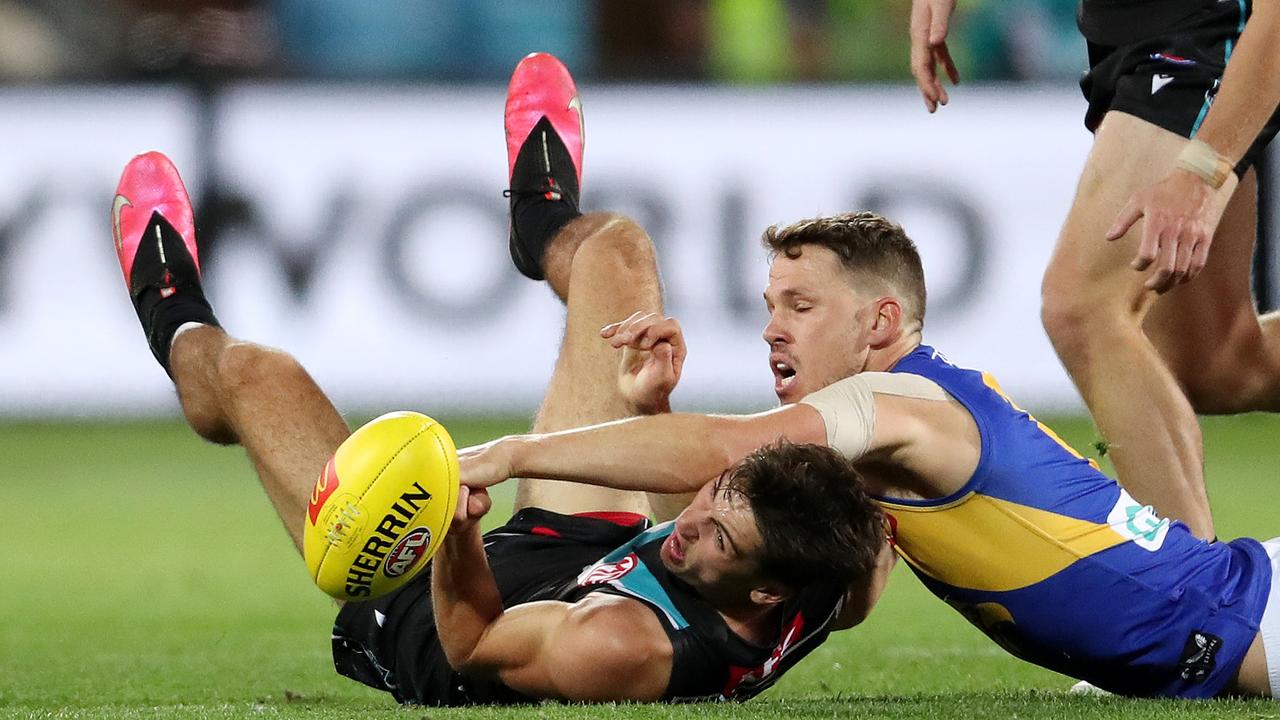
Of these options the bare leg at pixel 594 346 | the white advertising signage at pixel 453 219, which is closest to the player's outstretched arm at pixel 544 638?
the bare leg at pixel 594 346

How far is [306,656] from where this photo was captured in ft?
15.9

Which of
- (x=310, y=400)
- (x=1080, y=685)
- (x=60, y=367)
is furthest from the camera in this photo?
(x=60, y=367)

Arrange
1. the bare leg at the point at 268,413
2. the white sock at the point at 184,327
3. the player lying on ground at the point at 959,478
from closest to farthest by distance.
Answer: the player lying on ground at the point at 959,478, the bare leg at the point at 268,413, the white sock at the point at 184,327

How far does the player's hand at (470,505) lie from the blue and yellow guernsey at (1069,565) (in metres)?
0.77

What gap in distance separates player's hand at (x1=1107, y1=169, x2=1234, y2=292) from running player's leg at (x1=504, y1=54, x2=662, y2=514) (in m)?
1.12

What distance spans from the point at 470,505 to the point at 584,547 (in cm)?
90

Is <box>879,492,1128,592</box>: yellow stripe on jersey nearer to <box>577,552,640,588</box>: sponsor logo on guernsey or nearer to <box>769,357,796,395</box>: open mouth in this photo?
<box>769,357,796,395</box>: open mouth

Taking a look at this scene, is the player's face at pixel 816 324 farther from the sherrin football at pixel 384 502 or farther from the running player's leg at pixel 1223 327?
the running player's leg at pixel 1223 327

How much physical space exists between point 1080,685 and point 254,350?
84.6 inches

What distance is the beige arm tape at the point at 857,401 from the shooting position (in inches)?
131

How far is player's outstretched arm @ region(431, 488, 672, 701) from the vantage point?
11.3 feet

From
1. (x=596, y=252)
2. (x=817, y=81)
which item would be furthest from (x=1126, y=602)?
(x=817, y=81)

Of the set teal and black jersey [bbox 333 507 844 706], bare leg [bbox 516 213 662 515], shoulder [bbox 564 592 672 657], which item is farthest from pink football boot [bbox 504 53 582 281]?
shoulder [bbox 564 592 672 657]

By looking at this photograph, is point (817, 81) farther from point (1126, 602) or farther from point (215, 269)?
point (1126, 602)
